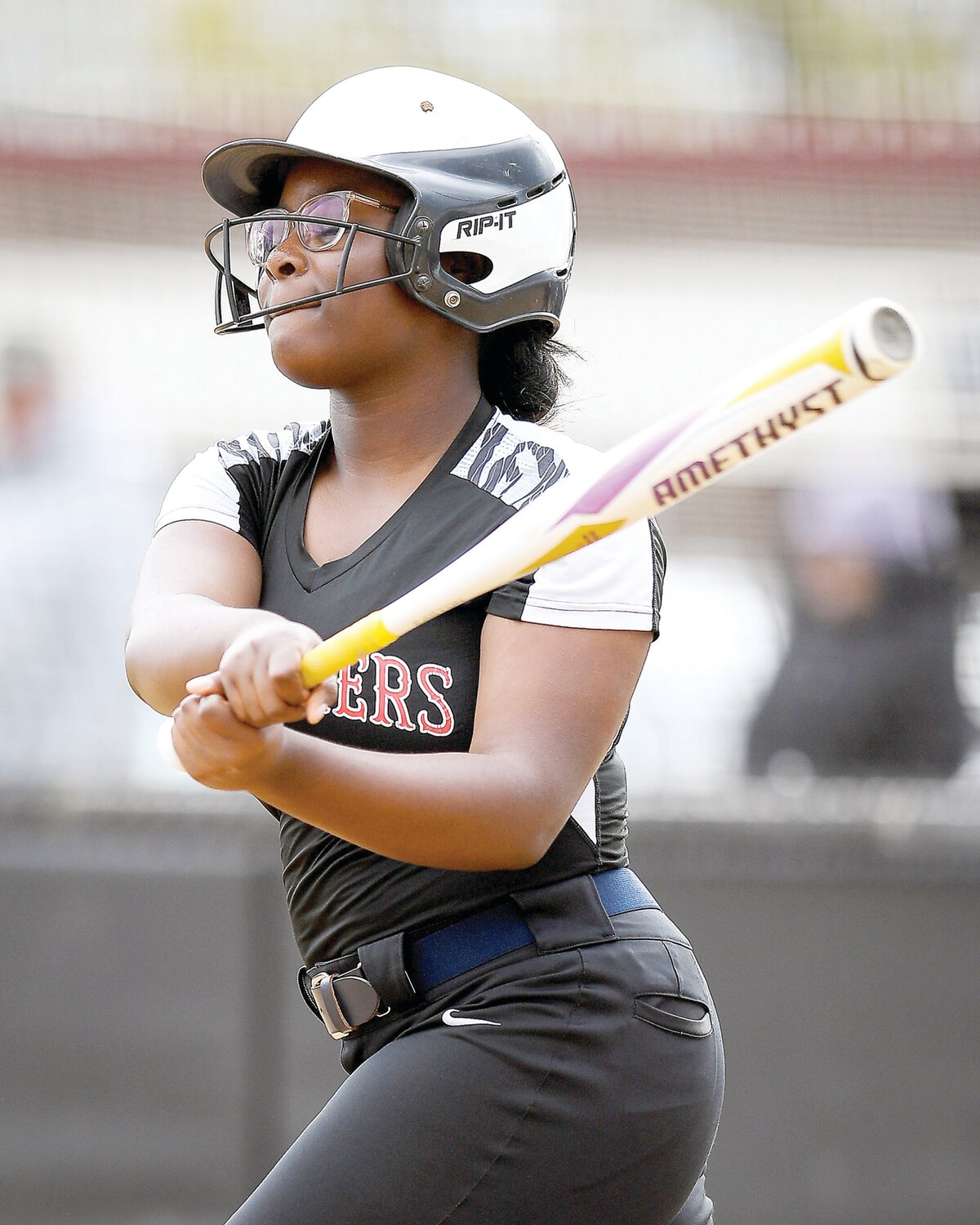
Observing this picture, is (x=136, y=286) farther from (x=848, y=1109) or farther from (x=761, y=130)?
(x=848, y=1109)

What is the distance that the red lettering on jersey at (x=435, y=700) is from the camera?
2.02 m

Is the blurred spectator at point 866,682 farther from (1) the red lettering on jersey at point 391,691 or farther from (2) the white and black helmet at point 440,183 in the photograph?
(1) the red lettering on jersey at point 391,691

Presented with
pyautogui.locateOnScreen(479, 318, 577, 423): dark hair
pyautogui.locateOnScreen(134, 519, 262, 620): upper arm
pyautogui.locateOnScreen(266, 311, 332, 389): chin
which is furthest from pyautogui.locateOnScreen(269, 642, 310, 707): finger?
pyautogui.locateOnScreen(479, 318, 577, 423): dark hair

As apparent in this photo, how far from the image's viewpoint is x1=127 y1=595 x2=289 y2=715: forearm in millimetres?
1891

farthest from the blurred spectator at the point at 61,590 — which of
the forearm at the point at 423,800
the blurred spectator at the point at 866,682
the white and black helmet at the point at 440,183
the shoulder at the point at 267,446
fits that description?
the forearm at the point at 423,800

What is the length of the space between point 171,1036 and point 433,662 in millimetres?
2897

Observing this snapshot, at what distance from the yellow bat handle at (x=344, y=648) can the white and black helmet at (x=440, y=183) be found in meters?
0.59

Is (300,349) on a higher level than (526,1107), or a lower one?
higher

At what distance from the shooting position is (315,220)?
210 cm

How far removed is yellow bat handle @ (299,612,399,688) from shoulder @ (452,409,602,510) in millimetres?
432

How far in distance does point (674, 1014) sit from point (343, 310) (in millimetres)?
959

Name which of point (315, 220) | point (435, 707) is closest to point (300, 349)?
point (315, 220)

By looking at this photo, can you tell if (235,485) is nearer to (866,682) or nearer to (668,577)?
(866,682)

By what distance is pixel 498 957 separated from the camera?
6.61 ft
